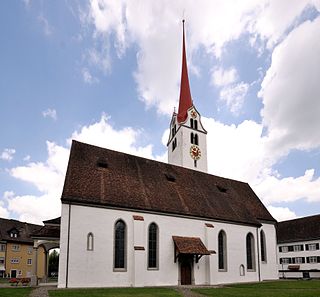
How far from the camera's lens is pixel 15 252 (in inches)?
2317

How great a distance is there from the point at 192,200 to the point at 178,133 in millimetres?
15706

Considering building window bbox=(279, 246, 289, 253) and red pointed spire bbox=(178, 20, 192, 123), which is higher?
red pointed spire bbox=(178, 20, 192, 123)

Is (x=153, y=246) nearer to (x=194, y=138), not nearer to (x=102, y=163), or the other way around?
(x=102, y=163)

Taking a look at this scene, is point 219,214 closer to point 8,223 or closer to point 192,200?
point 192,200

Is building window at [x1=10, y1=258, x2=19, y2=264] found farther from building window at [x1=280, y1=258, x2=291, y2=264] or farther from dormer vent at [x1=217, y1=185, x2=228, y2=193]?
building window at [x1=280, y1=258, x2=291, y2=264]

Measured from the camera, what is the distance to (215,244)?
30.8m

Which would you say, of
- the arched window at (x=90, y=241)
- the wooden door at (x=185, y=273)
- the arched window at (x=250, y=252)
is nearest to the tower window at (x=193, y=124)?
the arched window at (x=250, y=252)

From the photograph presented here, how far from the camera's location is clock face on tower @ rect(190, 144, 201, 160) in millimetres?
44906

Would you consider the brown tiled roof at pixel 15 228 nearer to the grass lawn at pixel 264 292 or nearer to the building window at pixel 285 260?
the building window at pixel 285 260

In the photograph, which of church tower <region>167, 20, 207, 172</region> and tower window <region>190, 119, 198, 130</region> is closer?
church tower <region>167, 20, 207, 172</region>

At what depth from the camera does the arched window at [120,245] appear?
2546 cm

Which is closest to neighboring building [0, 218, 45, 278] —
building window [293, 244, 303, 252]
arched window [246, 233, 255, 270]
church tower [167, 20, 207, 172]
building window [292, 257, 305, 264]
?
church tower [167, 20, 207, 172]

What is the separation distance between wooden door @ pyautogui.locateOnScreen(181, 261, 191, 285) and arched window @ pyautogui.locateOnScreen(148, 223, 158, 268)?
104 inches

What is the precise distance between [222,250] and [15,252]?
40.9 metres
